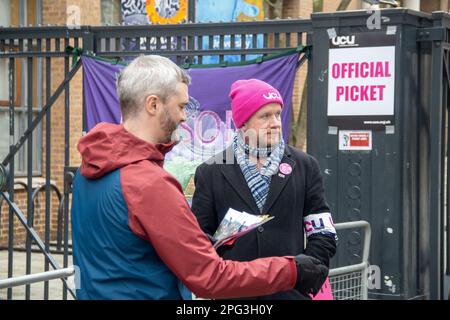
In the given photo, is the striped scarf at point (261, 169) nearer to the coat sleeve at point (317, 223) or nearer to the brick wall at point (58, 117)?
the coat sleeve at point (317, 223)

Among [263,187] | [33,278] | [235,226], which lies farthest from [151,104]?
[33,278]

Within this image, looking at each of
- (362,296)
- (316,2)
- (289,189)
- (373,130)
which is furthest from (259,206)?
(316,2)

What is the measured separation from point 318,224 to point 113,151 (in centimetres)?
148

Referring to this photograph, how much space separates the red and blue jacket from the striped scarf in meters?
1.25

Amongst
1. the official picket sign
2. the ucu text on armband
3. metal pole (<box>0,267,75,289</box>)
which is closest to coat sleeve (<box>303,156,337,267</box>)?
the ucu text on armband

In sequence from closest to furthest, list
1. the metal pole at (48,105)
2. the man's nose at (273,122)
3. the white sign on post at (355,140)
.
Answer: the man's nose at (273,122) → the white sign on post at (355,140) → the metal pole at (48,105)

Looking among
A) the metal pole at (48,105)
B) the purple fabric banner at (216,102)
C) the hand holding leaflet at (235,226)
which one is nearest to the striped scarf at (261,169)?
the hand holding leaflet at (235,226)

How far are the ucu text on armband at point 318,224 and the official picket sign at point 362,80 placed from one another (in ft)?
9.63

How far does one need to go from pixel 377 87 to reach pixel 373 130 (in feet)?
1.07

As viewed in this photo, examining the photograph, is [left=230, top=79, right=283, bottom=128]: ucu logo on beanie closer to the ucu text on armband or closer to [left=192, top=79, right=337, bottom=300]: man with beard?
[left=192, top=79, right=337, bottom=300]: man with beard

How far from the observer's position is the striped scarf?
4.32m

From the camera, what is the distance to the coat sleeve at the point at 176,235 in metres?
2.82
